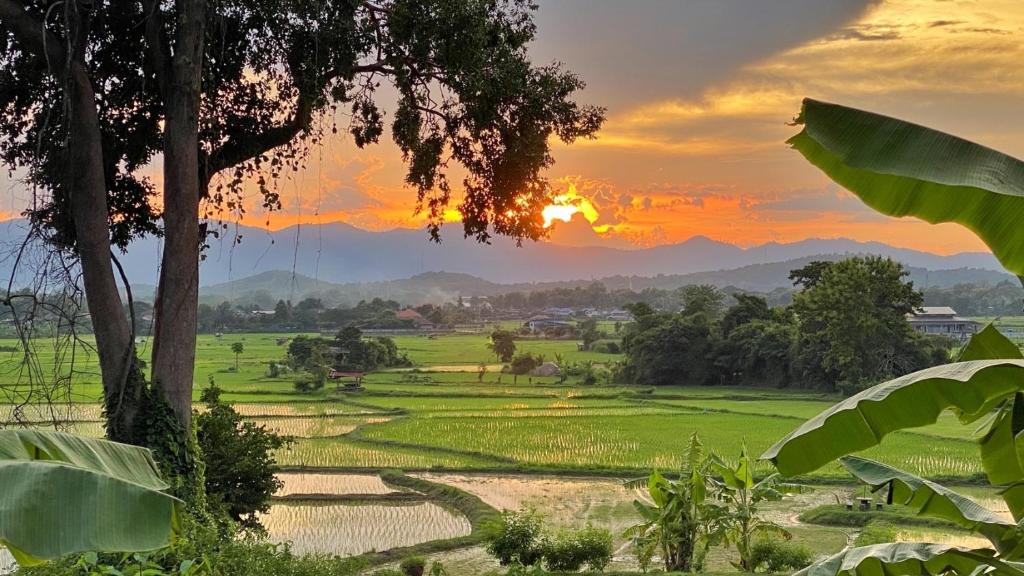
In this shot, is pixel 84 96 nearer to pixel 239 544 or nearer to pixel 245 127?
pixel 245 127

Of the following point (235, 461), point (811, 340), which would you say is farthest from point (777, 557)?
point (811, 340)

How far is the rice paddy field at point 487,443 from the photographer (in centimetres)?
1209

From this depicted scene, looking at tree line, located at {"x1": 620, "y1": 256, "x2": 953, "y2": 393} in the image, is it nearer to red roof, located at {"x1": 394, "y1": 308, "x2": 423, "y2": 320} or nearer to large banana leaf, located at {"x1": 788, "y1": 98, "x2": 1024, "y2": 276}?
large banana leaf, located at {"x1": 788, "y1": 98, "x2": 1024, "y2": 276}

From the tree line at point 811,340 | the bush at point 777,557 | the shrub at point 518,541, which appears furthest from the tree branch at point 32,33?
the tree line at point 811,340

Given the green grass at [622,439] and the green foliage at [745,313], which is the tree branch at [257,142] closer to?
the green grass at [622,439]

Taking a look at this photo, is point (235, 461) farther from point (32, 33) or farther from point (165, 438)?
point (32, 33)

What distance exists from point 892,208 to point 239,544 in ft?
17.0

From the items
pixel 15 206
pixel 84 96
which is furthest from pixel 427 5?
pixel 15 206

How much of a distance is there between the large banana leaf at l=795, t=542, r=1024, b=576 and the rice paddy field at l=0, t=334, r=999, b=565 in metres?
5.42

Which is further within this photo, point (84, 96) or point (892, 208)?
point (84, 96)

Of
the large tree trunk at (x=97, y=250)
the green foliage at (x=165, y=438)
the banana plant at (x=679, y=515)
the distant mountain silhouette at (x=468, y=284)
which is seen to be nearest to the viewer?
the large tree trunk at (x=97, y=250)

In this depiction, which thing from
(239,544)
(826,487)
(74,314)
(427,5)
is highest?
(427,5)

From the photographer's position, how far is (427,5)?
8164 mm

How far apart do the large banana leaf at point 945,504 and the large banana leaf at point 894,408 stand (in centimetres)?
61
